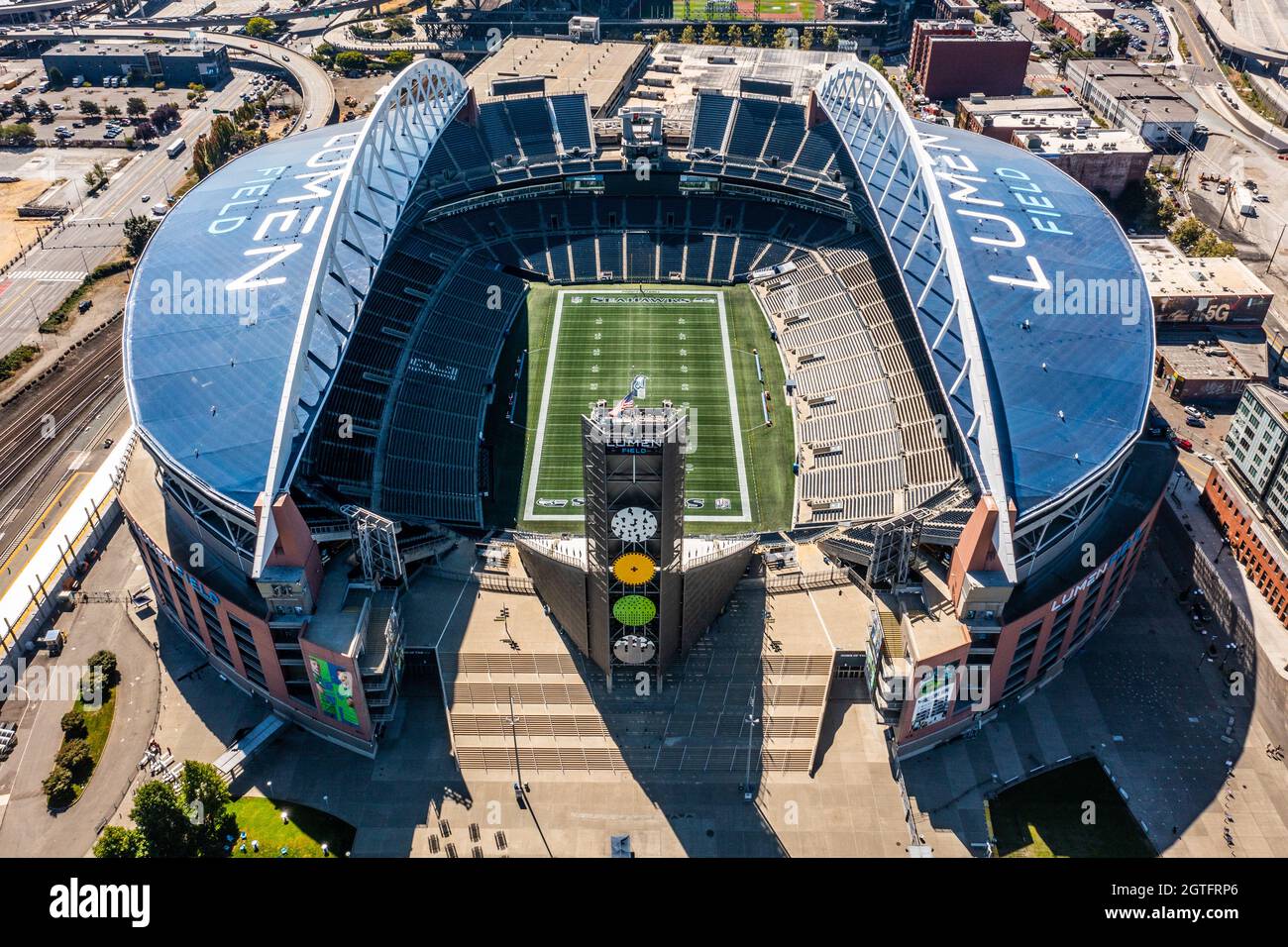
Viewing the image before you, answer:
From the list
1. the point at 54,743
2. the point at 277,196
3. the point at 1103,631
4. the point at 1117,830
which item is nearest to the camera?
the point at 1117,830

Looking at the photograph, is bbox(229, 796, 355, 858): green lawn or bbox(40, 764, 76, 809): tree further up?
bbox(40, 764, 76, 809): tree

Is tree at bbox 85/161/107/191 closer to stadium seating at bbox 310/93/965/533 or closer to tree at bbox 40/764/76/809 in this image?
stadium seating at bbox 310/93/965/533

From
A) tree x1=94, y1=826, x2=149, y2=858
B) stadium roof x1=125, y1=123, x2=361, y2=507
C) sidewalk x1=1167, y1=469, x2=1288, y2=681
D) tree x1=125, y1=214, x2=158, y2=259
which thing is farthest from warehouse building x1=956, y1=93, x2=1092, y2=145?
tree x1=94, y1=826, x2=149, y2=858

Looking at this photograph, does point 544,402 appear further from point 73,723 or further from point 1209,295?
point 1209,295

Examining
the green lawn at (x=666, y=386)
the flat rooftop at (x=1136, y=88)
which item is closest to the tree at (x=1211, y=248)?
the flat rooftop at (x=1136, y=88)

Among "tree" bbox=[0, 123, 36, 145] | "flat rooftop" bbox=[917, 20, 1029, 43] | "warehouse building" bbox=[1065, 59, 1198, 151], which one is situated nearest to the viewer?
"warehouse building" bbox=[1065, 59, 1198, 151]

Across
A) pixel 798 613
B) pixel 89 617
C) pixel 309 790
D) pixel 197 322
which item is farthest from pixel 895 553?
pixel 89 617

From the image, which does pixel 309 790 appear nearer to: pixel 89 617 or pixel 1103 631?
pixel 89 617
